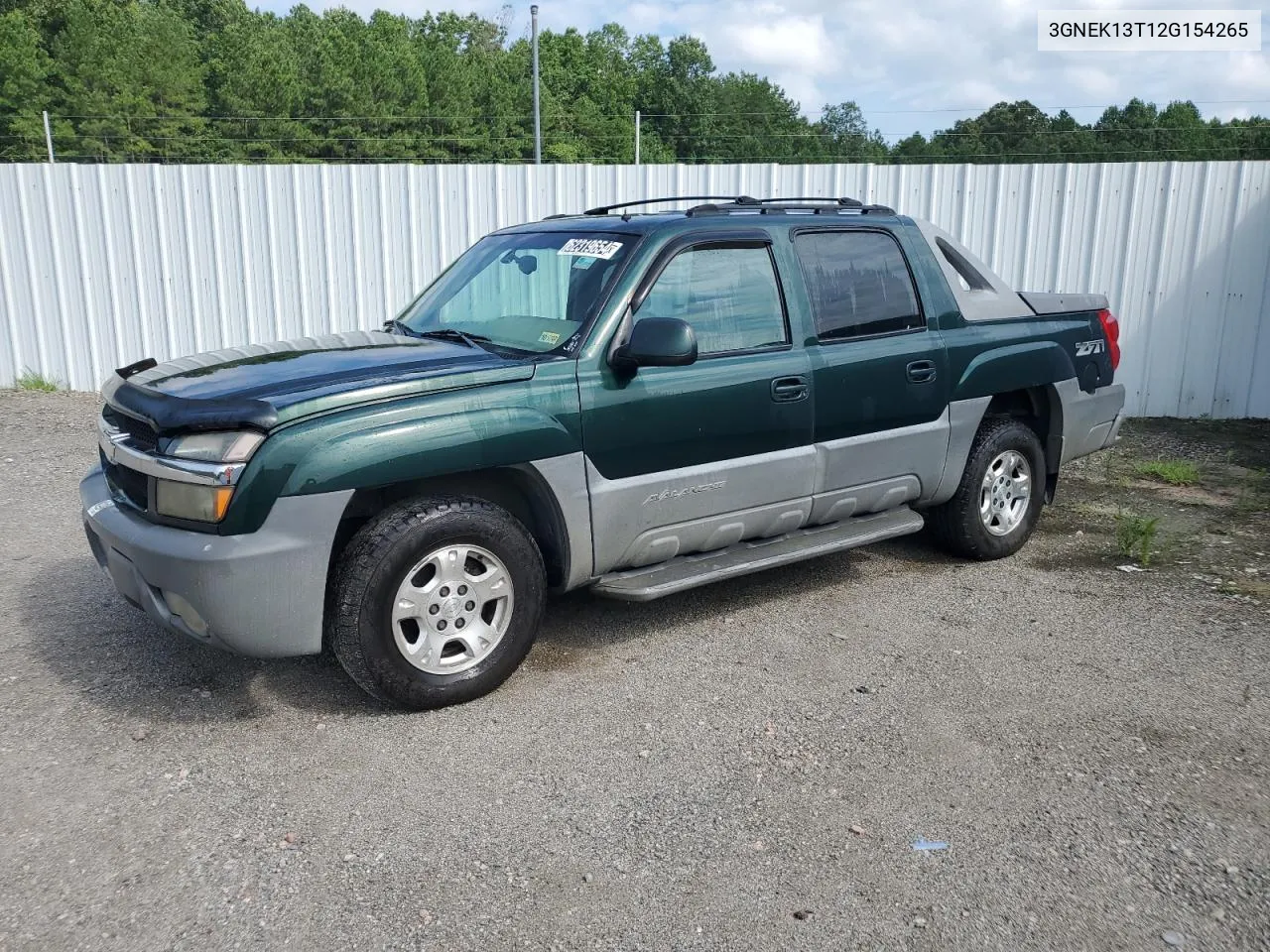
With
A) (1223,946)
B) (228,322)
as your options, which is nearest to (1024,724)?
(1223,946)

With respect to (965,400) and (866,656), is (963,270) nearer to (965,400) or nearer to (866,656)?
(965,400)

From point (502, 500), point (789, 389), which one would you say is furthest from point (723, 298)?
point (502, 500)

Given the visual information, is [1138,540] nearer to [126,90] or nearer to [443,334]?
[443,334]

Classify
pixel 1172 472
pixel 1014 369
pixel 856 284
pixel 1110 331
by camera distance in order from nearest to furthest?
1. pixel 856 284
2. pixel 1014 369
3. pixel 1110 331
4. pixel 1172 472

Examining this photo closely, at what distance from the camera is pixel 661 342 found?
423cm

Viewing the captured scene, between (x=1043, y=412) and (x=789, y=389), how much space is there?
2.16 meters

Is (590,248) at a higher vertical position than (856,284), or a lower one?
higher

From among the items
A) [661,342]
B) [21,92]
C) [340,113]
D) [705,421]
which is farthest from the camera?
[340,113]

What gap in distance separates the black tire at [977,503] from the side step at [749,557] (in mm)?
366

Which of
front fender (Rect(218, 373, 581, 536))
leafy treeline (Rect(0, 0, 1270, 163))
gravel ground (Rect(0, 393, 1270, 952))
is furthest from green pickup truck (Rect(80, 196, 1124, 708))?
leafy treeline (Rect(0, 0, 1270, 163))

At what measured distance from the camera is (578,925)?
2.92m

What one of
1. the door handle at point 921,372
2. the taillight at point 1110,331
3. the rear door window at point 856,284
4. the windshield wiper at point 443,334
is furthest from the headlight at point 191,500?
the taillight at point 1110,331

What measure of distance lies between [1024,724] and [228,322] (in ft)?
29.6

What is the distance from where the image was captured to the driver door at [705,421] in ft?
14.5
